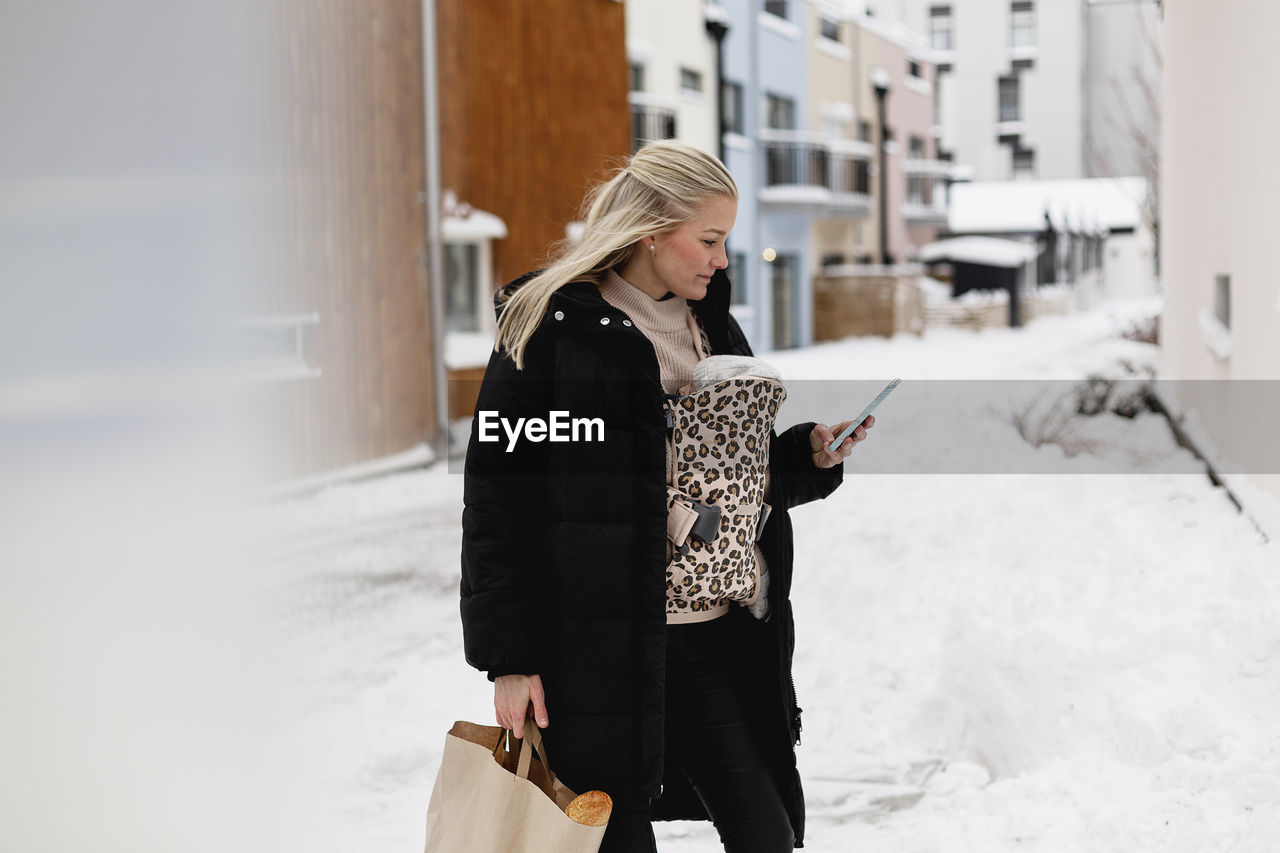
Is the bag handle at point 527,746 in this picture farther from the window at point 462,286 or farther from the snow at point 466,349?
the window at point 462,286

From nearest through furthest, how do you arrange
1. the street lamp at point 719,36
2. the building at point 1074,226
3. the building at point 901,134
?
the street lamp at point 719,36, the building at point 901,134, the building at point 1074,226

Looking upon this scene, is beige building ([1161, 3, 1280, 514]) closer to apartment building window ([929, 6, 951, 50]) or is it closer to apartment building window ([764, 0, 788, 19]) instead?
apartment building window ([764, 0, 788, 19])

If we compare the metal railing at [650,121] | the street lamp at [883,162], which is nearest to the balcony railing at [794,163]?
the metal railing at [650,121]

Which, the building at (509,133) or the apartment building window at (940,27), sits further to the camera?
the apartment building window at (940,27)

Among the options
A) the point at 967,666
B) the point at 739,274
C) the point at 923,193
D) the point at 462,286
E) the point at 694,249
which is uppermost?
the point at 923,193

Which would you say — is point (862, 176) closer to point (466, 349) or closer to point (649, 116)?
point (649, 116)

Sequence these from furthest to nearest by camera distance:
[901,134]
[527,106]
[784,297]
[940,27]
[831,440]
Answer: [940,27] → [901,134] → [784,297] → [527,106] → [831,440]

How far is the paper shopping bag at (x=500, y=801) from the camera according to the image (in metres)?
1.95

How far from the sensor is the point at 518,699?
2.00 metres

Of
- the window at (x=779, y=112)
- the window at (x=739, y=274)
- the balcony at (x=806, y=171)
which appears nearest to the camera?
the window at (x=739, y=274)

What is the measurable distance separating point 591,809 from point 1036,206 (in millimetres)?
43179

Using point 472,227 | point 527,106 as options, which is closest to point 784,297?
point 527,106

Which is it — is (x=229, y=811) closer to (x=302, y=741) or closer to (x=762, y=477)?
(x=302, y=741)

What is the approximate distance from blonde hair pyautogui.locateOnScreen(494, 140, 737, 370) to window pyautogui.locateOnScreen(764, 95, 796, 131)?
2405cm
